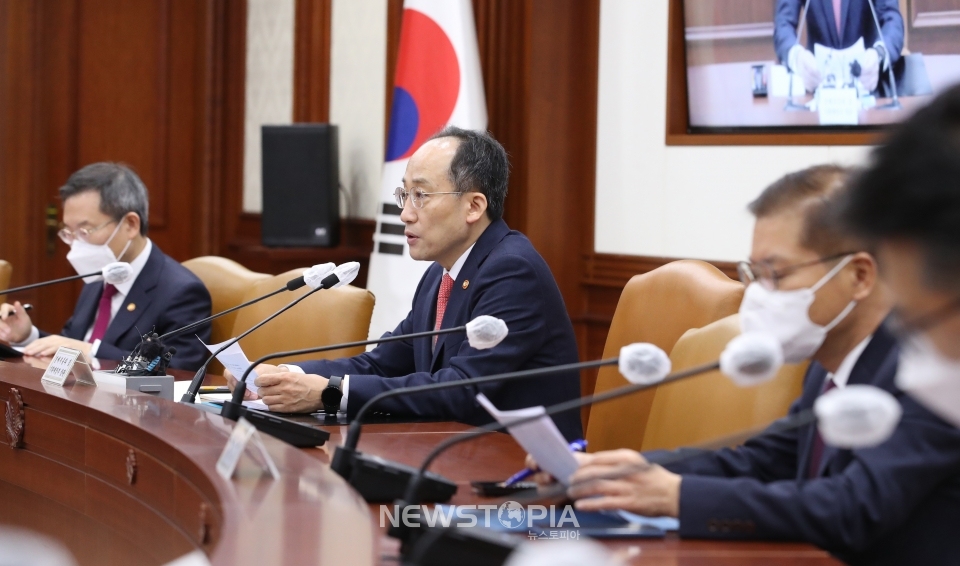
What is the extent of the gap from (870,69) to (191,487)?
2.78m

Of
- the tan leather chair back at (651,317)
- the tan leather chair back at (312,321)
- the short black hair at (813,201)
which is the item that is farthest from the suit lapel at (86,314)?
the short black hair at (813,201)

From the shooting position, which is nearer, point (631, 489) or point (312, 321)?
point (631, 489)

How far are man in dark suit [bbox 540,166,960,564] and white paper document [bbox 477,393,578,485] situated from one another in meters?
0.03

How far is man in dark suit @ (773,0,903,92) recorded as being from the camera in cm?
Answer: 371

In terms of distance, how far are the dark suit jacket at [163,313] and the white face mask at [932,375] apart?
2696mm

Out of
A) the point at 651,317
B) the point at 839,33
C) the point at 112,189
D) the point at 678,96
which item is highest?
the point at 839,33

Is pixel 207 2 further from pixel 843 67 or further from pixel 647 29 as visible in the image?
pixel 843 67

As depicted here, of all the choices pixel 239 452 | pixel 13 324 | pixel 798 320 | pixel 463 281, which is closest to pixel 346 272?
pixel 463 281

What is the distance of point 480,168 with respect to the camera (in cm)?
296

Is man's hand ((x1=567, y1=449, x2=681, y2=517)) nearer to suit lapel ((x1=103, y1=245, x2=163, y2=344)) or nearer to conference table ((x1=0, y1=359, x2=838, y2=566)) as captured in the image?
conference table ((x1=0, y1=359, x2=838, y2=566))

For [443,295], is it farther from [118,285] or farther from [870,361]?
[870,361]

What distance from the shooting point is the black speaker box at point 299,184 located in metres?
5.32

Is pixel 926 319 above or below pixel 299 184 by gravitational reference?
below

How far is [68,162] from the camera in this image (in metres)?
6.00
